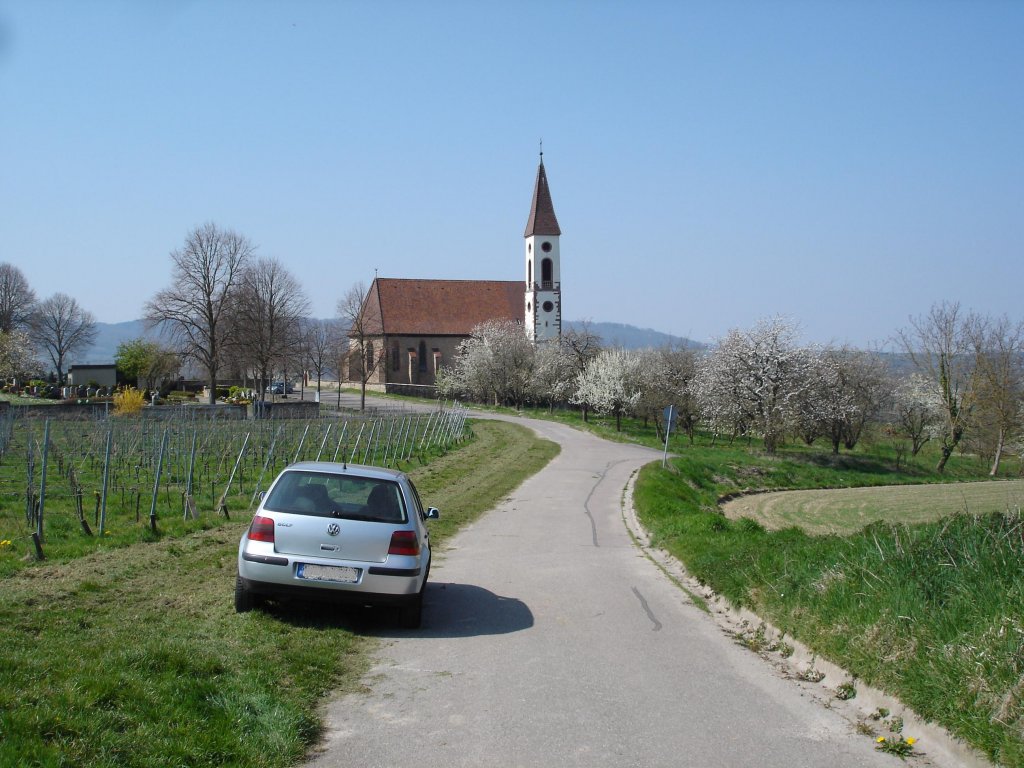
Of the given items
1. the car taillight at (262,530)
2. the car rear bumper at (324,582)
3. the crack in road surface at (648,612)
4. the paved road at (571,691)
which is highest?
the car taillight at (262,530)

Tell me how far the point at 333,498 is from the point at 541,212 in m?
87.6

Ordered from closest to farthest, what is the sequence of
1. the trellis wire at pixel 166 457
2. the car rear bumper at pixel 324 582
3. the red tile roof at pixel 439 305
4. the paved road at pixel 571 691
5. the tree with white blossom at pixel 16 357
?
the paved road at pixel 571 691 → the car rear bumper at pixel 324 582 → the trellis wire at pixel 166 457 → the tree with white blossom at pixel 16 357 → the red tile roof at pixel 439 305

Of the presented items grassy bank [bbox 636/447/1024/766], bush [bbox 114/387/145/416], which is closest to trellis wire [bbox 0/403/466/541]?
bush [bbox 114/387/145/416]

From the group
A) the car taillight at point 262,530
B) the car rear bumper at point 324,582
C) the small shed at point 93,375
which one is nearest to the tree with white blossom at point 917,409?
the car rear bumper at point 324,582

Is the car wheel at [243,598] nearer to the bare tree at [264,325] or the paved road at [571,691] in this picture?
the paved road at [571,691]

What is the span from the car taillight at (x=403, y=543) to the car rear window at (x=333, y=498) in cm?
20

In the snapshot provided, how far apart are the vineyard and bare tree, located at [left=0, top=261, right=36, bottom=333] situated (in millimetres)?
55247

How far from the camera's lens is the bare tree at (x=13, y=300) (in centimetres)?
9212

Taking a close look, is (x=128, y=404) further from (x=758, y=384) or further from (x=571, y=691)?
(x=571, y=691)

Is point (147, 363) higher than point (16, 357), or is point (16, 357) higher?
point (16, 357)

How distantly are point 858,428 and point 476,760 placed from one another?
55.2 meters

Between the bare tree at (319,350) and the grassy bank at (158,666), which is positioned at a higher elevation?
the bare tree at (319,350)

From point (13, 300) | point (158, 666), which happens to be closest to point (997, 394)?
point (158, 666)

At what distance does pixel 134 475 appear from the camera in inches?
1056
